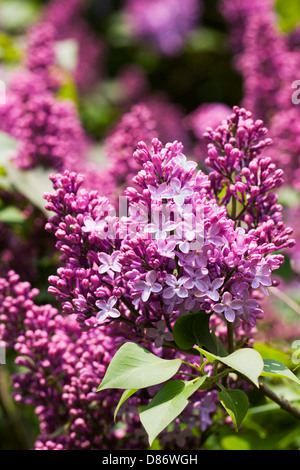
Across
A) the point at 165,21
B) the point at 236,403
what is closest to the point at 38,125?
the point at 236,403

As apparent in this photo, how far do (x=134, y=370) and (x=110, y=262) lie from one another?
0.15 meters

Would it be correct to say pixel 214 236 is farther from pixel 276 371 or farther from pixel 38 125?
pixel 38 125

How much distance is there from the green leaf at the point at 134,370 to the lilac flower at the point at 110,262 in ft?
0.32

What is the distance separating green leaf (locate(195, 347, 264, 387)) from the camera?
66 cm

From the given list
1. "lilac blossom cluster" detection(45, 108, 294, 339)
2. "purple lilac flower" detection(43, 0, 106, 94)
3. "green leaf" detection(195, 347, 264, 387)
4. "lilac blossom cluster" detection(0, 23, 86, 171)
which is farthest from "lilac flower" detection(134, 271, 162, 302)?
"purple lilac flower" detection(43, 0, 106, 94)

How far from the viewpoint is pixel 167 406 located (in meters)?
0.70

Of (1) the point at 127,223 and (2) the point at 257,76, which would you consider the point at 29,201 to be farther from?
(2) the point at 257,76

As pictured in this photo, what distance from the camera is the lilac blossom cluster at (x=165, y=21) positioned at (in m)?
3.24

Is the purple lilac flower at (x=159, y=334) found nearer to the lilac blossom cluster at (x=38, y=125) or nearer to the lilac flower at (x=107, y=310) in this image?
the lilac flower at (x=107, y=310)

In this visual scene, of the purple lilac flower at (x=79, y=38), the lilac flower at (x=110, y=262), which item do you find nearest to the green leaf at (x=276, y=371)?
the lilac flower at (x=110, y=262)

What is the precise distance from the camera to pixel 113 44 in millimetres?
3527

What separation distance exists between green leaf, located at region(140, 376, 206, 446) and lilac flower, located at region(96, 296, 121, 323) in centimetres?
11

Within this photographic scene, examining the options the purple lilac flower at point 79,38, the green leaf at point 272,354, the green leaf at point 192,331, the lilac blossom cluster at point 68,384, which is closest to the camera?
the green leaf at point 192,331
